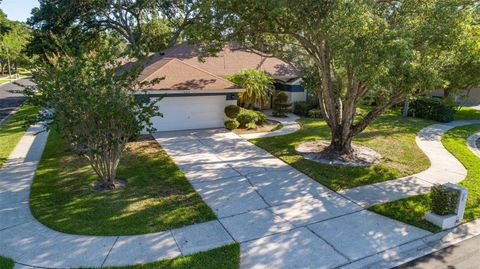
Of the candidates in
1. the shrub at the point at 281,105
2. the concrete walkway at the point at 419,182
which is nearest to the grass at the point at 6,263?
the concrete walkway at the point at 419,182

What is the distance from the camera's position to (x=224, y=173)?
1095cm

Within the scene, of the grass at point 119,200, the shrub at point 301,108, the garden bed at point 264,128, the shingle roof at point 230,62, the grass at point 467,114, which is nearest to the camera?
the grass at point 119,200

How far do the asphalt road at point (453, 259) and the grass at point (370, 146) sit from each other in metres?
3.32

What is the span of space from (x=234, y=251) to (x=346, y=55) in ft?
18.6

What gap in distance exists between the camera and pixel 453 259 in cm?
663

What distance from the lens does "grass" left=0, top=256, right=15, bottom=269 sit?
Answer: 5.96 meters

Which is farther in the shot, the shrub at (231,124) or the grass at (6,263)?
the shrub at (231,124)

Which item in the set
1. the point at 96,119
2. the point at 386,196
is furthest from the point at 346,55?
the point at 96,119

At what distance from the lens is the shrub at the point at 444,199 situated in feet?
25.3

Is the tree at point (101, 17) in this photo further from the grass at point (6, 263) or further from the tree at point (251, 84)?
the grass at point (6, 263)

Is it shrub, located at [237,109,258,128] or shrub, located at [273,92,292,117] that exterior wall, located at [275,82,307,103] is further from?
shrub, located at [237,109,258,128]

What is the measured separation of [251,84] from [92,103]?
12087 millimetres

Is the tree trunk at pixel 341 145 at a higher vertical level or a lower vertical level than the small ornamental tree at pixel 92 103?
lower

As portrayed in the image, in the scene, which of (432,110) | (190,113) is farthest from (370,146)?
(432,110)
